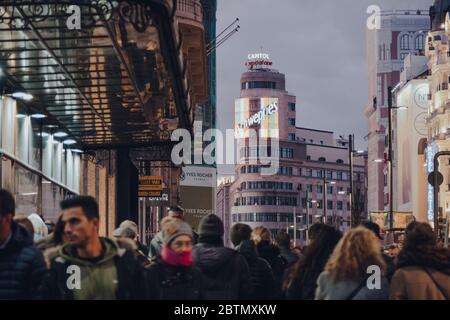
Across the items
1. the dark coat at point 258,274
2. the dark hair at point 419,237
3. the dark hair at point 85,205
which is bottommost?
the dark coat at point 258,274

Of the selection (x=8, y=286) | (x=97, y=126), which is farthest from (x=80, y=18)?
(x=97, y=126)

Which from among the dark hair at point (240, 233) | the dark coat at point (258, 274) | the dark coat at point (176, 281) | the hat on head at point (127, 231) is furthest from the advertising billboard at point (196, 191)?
the dark coat at point (176, 281)

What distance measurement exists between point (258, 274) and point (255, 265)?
255 millimetres

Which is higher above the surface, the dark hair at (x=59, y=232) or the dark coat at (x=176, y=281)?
the dark hair at (x=59, y=232)

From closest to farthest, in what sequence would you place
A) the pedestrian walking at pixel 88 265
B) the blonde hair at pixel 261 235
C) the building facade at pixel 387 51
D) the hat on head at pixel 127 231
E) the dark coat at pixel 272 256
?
the pedestrian walking at pixel 88 265
the hat on head at pixel 127 231
the dark coat at pixel 272 256
the blonde hair at pixel 261 235
the building facade at pixel 387 51

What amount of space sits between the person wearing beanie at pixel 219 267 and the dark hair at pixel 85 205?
234 centimetres

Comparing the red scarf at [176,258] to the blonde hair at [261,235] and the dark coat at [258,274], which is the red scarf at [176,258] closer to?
the dark coat at [258,274]

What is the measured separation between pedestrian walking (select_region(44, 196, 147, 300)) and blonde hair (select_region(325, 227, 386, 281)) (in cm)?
147

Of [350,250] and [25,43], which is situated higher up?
[25,43]

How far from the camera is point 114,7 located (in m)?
15.6

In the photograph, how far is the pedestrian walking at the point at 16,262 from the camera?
946cm

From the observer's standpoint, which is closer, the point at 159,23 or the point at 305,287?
the point at 305,287

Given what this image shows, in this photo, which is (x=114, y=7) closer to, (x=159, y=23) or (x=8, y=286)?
(x=159, y=23)
